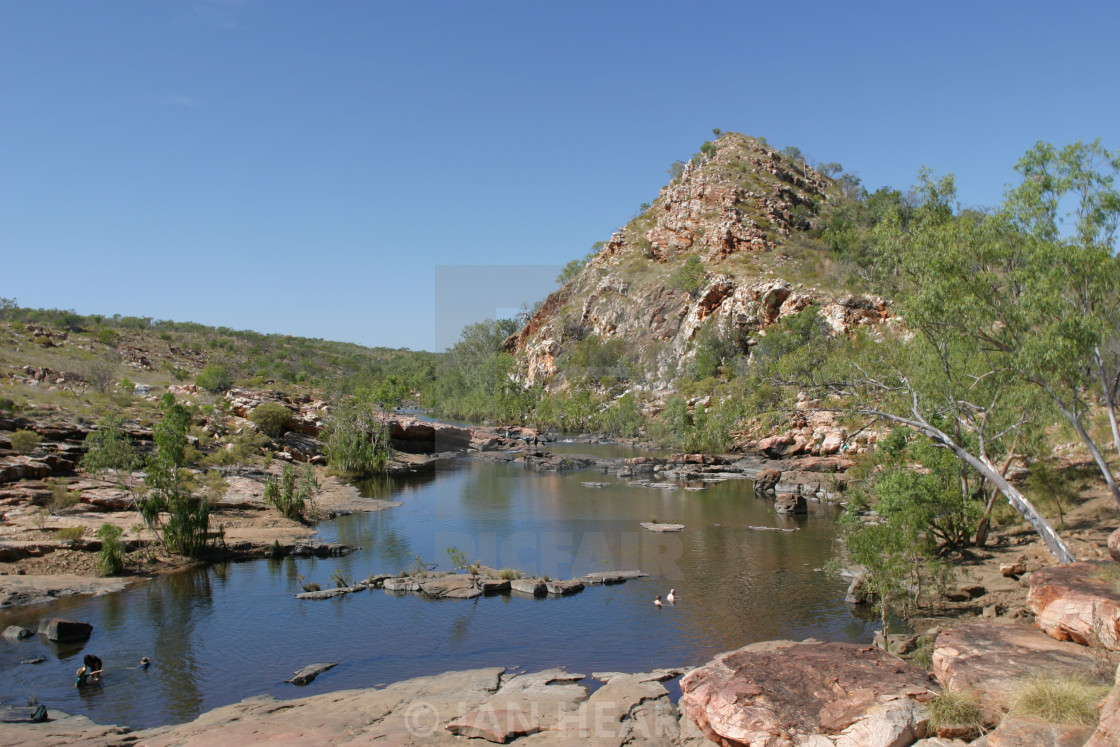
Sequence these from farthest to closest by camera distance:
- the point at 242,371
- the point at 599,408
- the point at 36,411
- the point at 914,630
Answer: the point at 242,371, the point at 599,408, the point at 36,411, the point at 914,630

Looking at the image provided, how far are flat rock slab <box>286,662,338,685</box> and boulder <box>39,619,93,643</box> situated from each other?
662cm

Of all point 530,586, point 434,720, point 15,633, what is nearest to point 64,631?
point 15,633

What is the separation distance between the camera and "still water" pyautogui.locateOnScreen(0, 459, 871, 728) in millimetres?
15883

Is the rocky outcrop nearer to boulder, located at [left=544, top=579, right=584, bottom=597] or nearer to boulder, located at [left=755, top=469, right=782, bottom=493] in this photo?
boulder, located at [left=544, top=579, right=584, bottom=597]

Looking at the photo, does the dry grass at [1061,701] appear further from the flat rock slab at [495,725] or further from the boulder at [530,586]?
the boulder at [530,586]

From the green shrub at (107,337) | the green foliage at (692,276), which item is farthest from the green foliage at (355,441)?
the green foliage at (692,276)

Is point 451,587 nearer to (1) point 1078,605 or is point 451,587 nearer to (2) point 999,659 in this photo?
(2) point 999,659

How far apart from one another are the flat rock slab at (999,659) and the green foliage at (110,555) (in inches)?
988

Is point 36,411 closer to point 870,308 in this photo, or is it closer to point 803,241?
point 870,308

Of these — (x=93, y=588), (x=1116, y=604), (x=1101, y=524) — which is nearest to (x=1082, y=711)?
(x=1116, y=604)

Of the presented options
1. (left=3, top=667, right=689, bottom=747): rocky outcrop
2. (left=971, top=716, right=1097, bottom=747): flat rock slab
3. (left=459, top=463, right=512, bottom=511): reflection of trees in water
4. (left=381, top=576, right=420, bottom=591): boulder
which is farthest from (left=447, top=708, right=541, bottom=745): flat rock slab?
(left=459, top=463, right=512, bottom=511): reflection of trees in water

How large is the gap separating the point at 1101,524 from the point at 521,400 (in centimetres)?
7500

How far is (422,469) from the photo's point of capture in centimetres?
5500

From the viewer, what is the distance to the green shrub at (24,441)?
3201 cm
